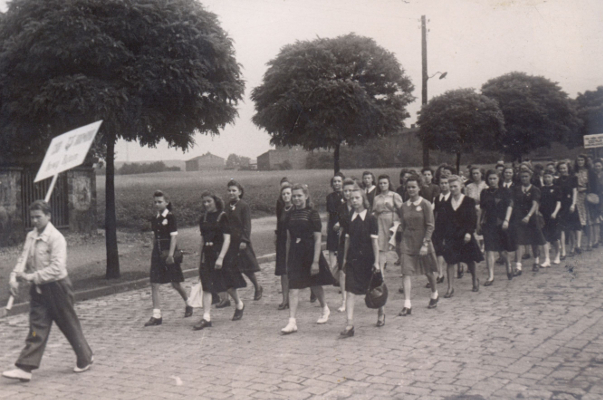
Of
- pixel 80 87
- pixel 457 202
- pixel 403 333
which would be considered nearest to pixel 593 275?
pixel 457 202

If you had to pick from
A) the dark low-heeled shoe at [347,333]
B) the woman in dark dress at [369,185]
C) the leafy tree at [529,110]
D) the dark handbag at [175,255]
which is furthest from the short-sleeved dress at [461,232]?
the leafy tree at [529,110]

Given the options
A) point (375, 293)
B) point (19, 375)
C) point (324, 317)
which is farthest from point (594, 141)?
point (19, 375)

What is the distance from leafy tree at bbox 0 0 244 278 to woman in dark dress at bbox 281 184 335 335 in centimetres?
401

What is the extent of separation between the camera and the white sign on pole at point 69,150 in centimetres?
594

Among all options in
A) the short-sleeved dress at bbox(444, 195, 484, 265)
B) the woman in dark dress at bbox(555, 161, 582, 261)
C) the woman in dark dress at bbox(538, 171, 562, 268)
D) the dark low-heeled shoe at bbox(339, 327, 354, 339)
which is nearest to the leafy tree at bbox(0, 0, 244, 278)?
the short-sleeved dress at bbox(444, 195, 484, 265)

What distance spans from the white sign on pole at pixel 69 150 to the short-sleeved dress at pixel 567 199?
28.2 feet

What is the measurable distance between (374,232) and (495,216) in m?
3.65

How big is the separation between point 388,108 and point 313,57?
2.71 metres

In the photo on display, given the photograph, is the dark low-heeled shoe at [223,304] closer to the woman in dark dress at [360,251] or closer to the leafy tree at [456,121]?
the woman in dark dress at [360,251]

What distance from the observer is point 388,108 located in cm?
1764

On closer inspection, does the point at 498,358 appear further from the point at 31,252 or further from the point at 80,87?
the point at 80,87

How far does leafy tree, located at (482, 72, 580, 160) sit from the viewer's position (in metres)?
39.2

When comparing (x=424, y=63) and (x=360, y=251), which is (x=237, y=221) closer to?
(x=360, y=251)

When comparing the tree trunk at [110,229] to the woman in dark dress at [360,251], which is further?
the tree trunk at [110,229]
